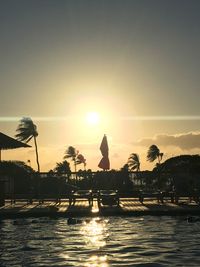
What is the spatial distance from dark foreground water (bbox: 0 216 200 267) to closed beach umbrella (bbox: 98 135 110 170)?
20.1 feet

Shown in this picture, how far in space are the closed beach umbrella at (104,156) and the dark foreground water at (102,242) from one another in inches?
242

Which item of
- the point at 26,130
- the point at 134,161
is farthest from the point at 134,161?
the point at 26,130

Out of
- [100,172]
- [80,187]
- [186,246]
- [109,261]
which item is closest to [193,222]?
[186,246]

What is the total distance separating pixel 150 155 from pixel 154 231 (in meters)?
76.1

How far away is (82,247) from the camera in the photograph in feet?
43.4

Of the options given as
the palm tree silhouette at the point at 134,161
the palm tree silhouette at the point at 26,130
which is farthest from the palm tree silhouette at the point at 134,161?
the palm tree silhouette at the point at 26,130

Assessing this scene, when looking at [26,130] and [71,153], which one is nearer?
[26,130]

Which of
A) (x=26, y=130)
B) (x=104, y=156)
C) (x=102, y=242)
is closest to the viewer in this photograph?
(x=102, y=242)

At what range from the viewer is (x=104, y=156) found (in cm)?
2523

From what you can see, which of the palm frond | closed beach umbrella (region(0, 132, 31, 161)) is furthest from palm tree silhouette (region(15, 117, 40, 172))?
the palm frond

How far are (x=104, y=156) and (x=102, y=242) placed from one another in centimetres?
1152

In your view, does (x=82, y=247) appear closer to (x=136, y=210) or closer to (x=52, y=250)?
(x=52, y=250)

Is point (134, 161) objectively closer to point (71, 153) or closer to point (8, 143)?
point (71, 153)

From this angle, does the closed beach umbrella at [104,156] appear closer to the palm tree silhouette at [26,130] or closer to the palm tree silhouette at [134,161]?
the palm tree silhouette at [26,130]
